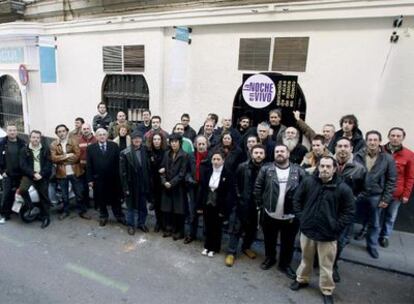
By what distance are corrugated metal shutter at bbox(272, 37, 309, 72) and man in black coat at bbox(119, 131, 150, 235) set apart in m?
3.40

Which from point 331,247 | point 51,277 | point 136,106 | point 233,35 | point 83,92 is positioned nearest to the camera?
point 331,247

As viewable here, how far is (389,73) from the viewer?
18.1 ft

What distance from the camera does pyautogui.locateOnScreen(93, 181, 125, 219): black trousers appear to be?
5465mm

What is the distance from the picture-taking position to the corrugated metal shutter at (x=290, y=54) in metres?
6.18

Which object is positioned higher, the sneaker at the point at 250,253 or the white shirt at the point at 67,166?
the white shirt at the point at 67,166

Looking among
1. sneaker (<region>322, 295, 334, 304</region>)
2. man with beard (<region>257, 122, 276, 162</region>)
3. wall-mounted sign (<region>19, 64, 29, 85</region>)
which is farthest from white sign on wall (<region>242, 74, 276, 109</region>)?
wall-mounted sign (<region>19, 64, 29, 85</region>)

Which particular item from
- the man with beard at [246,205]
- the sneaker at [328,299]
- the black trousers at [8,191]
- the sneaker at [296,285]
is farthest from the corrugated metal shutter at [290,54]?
the black trousers at [8,191]

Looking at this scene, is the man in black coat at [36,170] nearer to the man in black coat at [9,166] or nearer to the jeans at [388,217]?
the man in black coat at [9,166]

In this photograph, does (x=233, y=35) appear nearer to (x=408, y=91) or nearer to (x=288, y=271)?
(x=408, y=91)

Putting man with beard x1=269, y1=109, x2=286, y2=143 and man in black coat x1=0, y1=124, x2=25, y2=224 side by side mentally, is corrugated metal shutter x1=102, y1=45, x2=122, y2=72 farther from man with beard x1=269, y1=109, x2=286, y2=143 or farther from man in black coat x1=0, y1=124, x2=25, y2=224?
man with beard x1=269, y1=109, x2=286, y2=143

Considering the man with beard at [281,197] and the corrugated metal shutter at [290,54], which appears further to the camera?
the corrugated metal shutter at [290,54]

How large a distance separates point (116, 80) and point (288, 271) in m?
7.06

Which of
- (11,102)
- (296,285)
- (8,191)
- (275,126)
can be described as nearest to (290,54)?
(275,126)

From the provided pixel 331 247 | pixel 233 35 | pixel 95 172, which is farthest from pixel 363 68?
pixel 95 172
